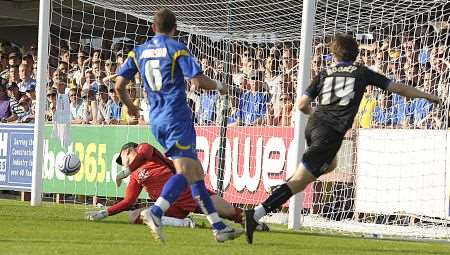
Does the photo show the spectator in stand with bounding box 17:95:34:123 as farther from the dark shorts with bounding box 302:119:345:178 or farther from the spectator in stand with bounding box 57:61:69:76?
the dark shorts with bounding box 302:119:345:178

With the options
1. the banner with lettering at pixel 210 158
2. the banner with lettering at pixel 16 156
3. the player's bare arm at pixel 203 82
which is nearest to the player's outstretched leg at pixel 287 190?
the player's bare arm at pixel 203 82

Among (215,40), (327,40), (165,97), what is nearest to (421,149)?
(327,40)

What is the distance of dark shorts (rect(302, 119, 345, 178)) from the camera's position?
1010cm

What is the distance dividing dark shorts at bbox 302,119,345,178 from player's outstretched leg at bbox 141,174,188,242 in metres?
1.28

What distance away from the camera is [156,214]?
9359 millimetres

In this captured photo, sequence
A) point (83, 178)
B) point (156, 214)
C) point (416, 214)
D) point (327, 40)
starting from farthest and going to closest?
point (83, 178) → point (327, 40) → point (416, 214) → point (156, 214)

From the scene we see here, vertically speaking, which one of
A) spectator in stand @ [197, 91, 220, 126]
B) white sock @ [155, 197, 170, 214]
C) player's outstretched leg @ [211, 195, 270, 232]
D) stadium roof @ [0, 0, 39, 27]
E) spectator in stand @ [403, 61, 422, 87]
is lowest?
player's outstretched leg @ [211, 195, 270, 232]

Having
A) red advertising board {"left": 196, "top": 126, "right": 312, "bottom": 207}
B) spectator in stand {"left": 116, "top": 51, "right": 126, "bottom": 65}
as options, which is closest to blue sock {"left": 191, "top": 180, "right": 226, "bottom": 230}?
red advertising board {"left": 196, "top": 126, "right": 312, "bottom": 207}

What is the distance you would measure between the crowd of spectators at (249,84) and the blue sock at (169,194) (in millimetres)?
5876

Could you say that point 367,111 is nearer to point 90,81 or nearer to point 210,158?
point 210,158

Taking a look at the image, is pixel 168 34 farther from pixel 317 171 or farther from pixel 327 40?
pixel 327 40

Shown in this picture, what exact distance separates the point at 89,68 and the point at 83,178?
7.61 ft

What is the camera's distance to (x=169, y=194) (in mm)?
9531

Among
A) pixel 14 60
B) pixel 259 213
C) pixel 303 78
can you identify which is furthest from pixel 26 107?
pixel 259 213
